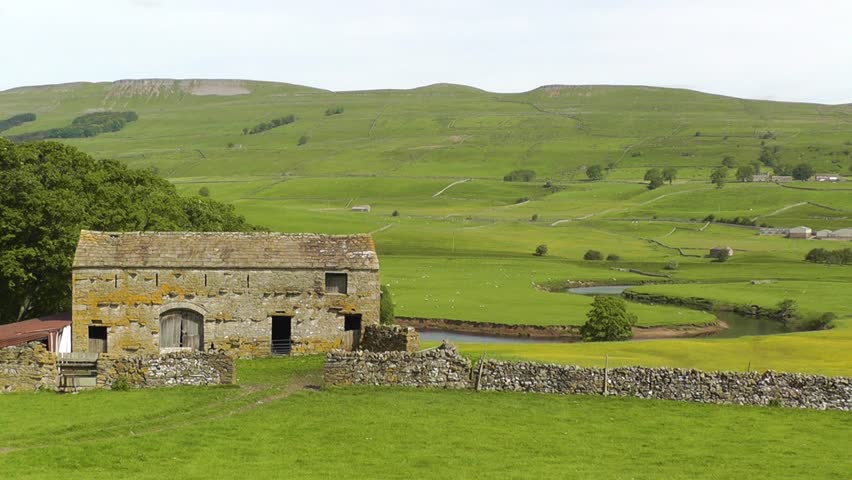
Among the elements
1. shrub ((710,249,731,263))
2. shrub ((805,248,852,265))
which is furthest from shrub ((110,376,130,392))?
shrub ((805,248,852,265))

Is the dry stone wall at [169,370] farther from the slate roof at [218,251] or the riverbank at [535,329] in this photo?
the riverbank at [535,329]

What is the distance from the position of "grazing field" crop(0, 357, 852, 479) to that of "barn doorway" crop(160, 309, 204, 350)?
32.1ft

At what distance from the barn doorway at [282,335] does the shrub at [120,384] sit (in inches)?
424

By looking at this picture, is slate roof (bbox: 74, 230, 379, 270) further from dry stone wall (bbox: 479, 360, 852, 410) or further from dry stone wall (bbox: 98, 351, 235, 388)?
dry stone wall (bbox: 479, 360, 852, 410)

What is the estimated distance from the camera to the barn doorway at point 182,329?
4375cm

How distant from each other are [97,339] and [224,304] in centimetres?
547

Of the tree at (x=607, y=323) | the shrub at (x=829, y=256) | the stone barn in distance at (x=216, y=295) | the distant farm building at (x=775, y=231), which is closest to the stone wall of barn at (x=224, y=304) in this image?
the stone barn in distance at (x=216, y=295)

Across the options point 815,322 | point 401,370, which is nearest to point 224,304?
point 401,370

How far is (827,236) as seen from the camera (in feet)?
548

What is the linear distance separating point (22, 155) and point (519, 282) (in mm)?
68255

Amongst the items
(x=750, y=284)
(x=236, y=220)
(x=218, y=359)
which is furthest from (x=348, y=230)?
(x=218, y=359)

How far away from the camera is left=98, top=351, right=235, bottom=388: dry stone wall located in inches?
1342

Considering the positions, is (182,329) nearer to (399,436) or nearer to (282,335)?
(282,335)

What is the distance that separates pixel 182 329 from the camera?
1730 inches
